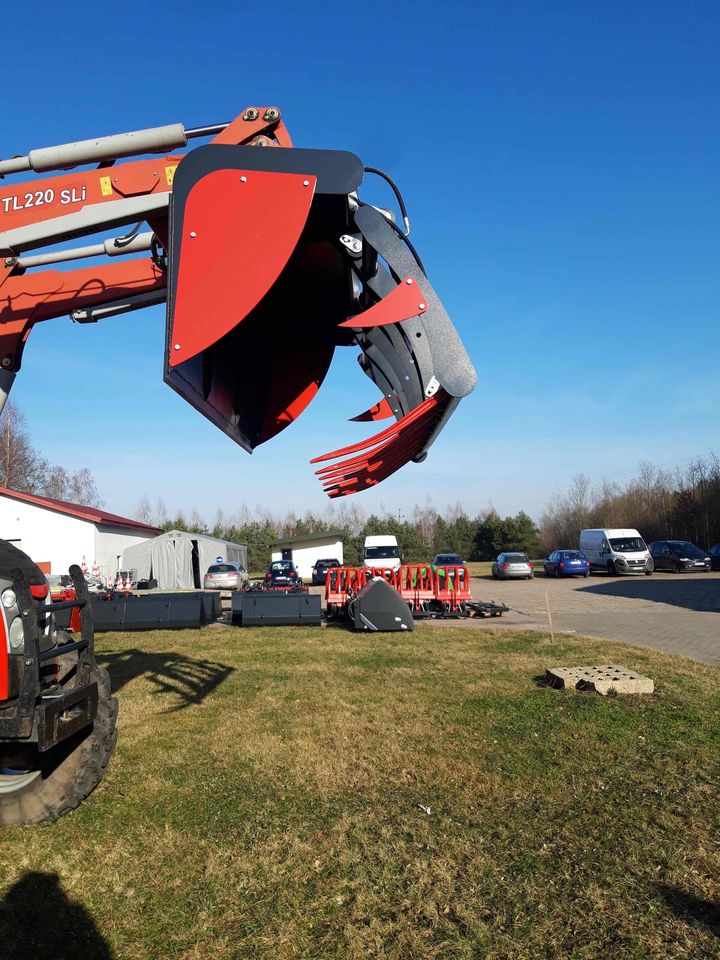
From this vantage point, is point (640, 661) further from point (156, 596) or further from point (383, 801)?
point (156, 596)

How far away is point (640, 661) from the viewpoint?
934 centimetres

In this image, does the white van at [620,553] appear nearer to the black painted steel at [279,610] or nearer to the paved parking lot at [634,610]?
the paved parking lot at [634,610]

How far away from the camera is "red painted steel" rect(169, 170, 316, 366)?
3.69 meters

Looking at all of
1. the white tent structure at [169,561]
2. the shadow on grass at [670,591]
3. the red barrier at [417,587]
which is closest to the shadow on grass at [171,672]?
the red barrier at [417,587]

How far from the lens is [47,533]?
30.4m

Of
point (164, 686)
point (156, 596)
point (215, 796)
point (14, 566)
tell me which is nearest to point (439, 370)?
point (14, 566)

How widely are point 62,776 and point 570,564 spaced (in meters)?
30.5

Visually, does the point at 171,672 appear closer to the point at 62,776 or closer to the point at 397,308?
the point at 62,776

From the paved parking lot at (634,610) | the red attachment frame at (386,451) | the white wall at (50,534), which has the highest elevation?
the white wall at (50,534)

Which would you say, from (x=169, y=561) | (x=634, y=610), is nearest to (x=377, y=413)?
(x=634, y=610)

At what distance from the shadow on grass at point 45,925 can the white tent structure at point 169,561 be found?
106 feet

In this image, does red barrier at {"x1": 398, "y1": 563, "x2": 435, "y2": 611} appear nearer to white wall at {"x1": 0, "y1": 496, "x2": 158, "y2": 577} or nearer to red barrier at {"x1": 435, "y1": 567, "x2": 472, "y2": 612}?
red barrier at {"x1": 435, "y1": 567, "x2": 472, "y2": 612}

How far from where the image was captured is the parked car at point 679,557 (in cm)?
3083

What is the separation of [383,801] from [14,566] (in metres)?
2.88
